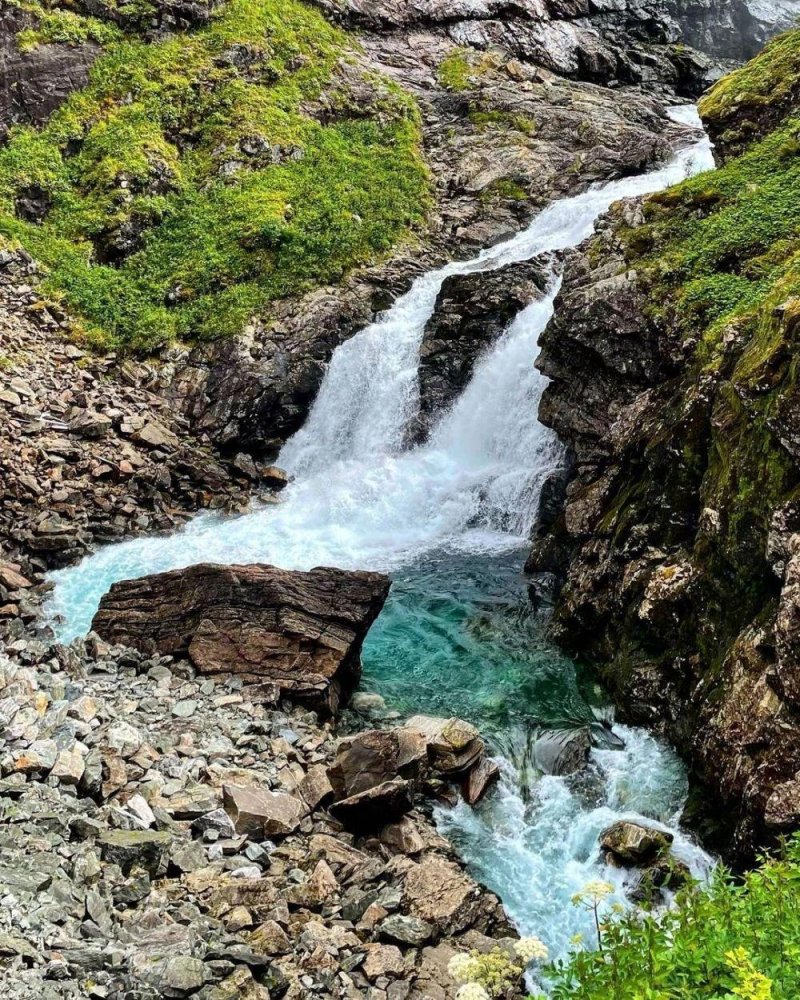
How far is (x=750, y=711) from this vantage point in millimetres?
8602

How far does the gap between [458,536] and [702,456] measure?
26.2ft

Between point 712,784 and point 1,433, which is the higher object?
point 712,784

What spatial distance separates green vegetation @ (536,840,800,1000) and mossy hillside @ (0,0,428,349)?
22.8 m

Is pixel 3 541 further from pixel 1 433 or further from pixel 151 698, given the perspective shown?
pixel 151 698

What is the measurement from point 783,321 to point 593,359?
6078 mm

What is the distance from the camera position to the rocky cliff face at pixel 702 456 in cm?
877

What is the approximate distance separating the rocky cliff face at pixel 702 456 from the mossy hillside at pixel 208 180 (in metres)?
12.5

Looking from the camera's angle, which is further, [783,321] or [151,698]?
[151,698]

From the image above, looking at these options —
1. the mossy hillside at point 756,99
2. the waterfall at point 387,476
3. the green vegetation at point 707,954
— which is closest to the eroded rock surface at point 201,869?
the green vegetation at point 707,954

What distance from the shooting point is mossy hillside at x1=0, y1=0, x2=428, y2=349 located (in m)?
25.7

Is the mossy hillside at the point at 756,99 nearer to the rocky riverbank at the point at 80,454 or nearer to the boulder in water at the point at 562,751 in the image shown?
the boulder in water at the point at 562,751

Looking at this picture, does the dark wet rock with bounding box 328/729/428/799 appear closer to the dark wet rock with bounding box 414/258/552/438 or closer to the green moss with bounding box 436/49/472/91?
the dark wet rock with bounding box 414/258/552/438

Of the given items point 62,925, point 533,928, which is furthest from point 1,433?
point 533,928

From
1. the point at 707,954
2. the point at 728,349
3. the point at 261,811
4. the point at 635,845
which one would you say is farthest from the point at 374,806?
the point at 728,349
